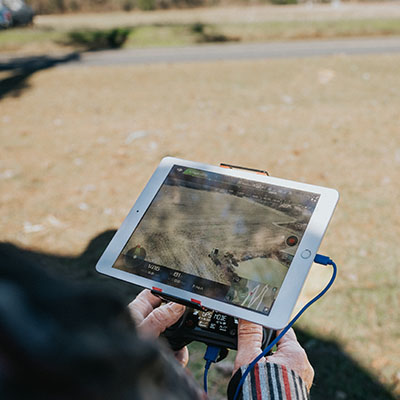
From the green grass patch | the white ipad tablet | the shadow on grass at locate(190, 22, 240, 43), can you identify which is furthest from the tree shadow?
the white ipad tablet

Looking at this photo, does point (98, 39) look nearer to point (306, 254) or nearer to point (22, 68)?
point (22, 68)

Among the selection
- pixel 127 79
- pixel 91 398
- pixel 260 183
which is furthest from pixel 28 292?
pixel 127 79

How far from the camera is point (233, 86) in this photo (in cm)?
661

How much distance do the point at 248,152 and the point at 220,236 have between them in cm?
321

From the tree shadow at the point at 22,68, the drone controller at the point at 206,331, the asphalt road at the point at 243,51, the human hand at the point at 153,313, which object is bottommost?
the asphalt road at the point at 243,51

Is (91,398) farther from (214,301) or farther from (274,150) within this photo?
(274,150)

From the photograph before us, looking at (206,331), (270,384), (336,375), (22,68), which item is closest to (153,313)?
(206,331)

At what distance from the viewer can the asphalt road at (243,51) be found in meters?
8.92

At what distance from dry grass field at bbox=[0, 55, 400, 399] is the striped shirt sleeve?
0.57 m

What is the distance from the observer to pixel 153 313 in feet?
4.20

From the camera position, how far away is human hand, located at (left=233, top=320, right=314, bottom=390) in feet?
3.76

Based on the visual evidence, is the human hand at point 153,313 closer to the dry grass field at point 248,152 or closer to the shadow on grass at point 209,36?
the dry grass field at point 248,152

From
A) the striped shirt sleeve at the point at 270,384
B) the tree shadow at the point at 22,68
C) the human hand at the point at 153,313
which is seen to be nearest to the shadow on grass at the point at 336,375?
the human hand at the point at 153,313

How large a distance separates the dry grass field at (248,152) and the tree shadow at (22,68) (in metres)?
0.20
